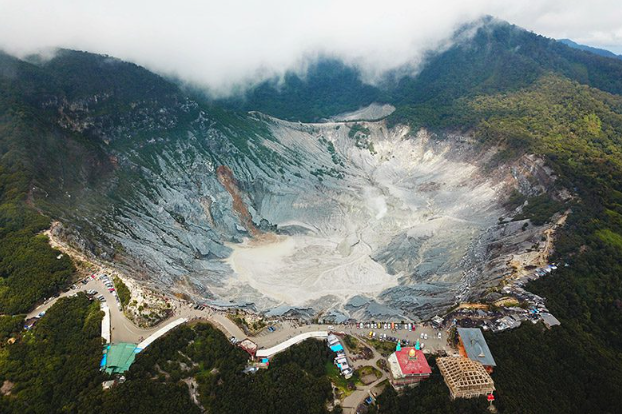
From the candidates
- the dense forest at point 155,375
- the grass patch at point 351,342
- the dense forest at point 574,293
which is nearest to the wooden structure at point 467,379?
the dense forest at point 574,293

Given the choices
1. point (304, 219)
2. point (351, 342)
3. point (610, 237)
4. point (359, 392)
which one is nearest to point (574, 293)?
point (610, 237)

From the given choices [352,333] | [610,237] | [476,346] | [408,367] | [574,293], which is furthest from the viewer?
[610,237]

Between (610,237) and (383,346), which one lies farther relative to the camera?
(610,237)

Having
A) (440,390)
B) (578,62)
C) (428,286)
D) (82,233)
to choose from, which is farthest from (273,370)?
(578,62)

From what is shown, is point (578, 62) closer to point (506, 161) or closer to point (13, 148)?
point (506, 161)

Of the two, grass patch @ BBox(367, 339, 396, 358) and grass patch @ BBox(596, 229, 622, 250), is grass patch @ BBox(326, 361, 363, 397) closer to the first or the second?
grass patch @ BBox(367, 339, 396, 358)

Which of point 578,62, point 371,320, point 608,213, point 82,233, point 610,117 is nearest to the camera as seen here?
point 371,320

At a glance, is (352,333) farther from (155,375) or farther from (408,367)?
(155,375)

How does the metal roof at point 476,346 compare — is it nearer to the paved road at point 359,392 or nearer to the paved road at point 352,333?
the paved road at point 352,333
